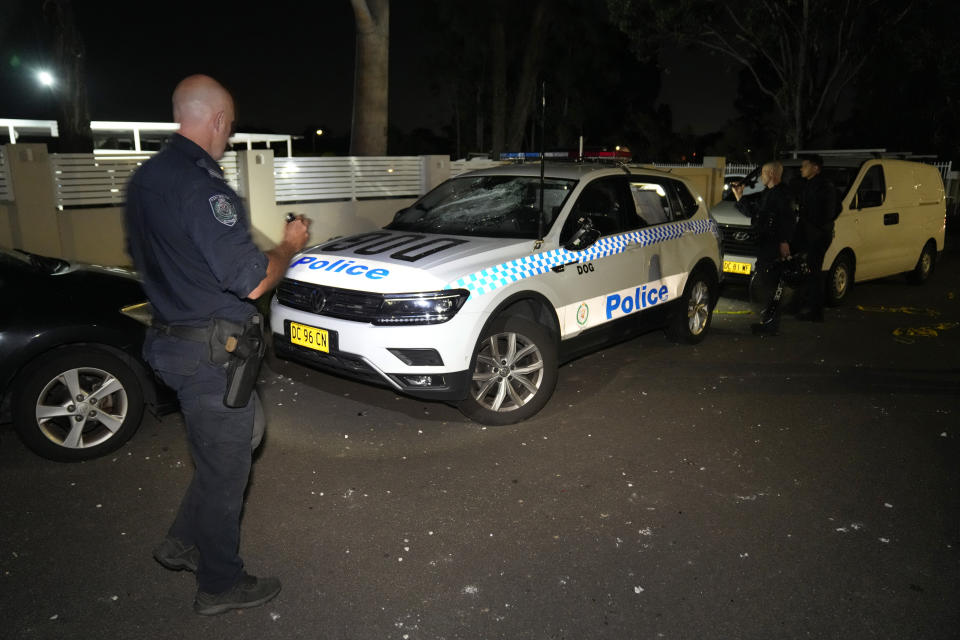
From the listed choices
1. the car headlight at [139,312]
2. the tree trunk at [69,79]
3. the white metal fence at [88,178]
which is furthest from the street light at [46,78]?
the car headlight at [139,312]

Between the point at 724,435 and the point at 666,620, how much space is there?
7.48 feet

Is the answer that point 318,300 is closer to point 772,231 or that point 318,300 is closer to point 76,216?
point 772,231

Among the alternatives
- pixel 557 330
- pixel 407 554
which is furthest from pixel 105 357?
pixel 557 330

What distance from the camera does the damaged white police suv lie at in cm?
468

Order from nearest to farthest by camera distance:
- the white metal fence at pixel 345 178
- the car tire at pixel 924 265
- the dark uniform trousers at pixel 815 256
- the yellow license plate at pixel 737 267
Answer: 1. the dark uniform trousers at pixel 815 256
2. the yellow license plate at pixel 737 267
3. the car tire at pixel 924 265
4. the white metal fence at pixel 345 178

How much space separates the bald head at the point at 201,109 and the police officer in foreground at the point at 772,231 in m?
6.12

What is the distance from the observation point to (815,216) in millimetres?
7828

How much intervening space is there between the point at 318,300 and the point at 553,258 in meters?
1.71

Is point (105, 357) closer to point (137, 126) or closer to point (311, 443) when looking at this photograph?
point (311, 443)

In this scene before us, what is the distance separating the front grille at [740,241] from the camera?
933 cm

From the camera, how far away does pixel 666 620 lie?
3.04 m

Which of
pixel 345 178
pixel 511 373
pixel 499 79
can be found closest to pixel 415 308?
pixel 511 373

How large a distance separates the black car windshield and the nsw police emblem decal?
307 centimetres

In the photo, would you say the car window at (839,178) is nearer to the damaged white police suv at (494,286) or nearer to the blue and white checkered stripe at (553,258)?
the blue and white checkered stripe at (553,258)
